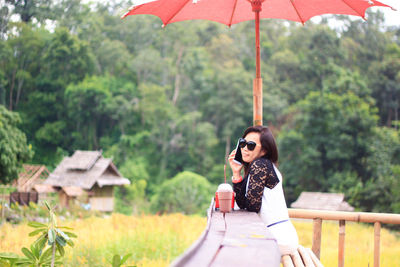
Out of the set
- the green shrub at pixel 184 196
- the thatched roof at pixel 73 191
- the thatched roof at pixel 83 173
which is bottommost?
the green shrub at pixel 184 196

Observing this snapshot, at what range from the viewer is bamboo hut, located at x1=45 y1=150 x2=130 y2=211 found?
52.9 feet

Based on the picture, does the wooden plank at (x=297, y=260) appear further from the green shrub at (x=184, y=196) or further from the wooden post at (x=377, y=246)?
the green shrub at (x=184, y=196)

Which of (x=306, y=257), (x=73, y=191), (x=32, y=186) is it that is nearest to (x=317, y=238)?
(x=306, y=257)

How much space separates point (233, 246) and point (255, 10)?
6.01 feet

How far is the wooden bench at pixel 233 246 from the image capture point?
119cm

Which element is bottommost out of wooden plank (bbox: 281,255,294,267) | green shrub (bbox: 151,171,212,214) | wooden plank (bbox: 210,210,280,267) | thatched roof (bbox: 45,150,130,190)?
green shrub (bbox: 151,171,212,214)

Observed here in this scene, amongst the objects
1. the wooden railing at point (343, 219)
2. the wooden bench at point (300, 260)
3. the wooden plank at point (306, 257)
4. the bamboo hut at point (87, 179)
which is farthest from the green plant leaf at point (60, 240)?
the bamboo hut at point (87, 179)

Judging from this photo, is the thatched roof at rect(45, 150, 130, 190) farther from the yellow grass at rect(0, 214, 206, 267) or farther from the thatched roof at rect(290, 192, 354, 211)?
the yellow grass at rect(0, 214, 206, 267)

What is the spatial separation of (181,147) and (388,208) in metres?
11.0

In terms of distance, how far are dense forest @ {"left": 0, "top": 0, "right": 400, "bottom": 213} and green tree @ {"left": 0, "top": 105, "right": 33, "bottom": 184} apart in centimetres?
847

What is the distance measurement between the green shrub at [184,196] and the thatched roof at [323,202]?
4123mm

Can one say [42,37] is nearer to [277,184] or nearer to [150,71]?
[150,71]

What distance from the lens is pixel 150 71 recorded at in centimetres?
2512

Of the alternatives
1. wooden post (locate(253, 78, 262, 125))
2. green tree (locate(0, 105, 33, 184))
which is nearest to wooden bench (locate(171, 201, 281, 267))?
wooden post (locate(253, 78, 262, 125))
